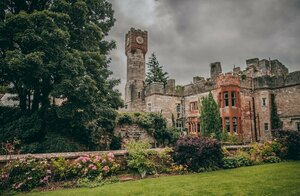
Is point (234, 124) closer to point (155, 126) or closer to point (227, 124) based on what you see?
point (227, 124)

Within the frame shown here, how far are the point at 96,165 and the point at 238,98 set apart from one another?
70.0ft

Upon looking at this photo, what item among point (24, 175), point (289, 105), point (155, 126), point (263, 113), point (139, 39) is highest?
point (139, 39)

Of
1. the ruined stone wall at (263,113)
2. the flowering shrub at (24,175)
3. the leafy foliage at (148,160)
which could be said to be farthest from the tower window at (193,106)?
the flowering shrub at (24,175)

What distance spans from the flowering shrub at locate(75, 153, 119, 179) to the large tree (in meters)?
4.92

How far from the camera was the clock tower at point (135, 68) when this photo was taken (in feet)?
106

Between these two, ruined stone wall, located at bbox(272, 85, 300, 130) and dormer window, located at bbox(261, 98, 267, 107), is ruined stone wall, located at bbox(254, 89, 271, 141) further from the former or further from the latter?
ruined stone wall, located at bbox(272, 85, 300, 130)

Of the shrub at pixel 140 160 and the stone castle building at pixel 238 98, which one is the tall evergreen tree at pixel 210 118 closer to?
the stone castle building at pixel 238 98

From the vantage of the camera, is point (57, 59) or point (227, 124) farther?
point (227, 124)

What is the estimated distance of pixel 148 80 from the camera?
44969 millimetres

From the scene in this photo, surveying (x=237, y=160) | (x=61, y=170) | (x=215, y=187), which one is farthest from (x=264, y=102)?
(x=61, y=170)

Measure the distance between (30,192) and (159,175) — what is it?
515 centimetres

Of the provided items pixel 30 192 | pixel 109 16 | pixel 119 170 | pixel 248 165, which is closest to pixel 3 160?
pixel 30 192

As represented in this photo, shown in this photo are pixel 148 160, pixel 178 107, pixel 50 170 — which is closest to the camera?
pixel 50 170

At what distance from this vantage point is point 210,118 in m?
24.6
